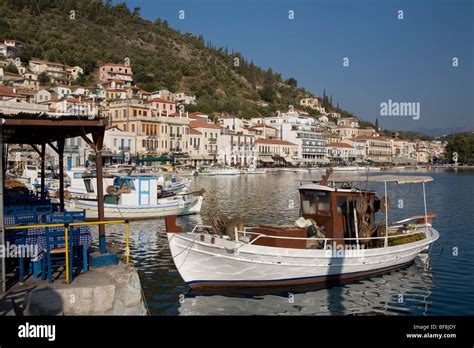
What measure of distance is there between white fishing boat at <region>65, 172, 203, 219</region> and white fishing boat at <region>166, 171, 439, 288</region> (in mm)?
13668

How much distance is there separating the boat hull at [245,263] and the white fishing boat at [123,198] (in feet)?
47.4

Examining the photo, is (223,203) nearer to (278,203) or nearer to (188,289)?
(278,203)

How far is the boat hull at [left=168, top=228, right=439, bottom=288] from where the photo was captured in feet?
44.6

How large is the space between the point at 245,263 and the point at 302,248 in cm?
190

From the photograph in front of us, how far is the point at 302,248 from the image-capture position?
1435 cm

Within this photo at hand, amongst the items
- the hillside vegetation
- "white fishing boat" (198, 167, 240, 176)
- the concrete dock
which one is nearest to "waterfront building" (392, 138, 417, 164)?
the hillside vegetation

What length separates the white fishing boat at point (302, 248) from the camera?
13680mm

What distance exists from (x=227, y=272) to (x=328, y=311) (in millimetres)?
3107

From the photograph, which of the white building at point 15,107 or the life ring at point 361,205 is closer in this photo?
the white building at point 15,107

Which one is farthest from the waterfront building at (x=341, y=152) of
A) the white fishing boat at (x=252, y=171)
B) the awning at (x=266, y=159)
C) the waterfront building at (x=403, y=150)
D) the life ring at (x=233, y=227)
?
the life ring at (x=233, y=227)

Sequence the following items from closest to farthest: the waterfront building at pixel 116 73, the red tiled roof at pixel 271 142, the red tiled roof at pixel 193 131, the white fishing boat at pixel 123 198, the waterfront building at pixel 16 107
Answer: the waterfront building at pixel 16 107, the white fishing boat at pixel 123 198, the red tiled roof at pixel 193 131, the red tiled roof at pixel 271 142, the waterfront building at pixel 116 73

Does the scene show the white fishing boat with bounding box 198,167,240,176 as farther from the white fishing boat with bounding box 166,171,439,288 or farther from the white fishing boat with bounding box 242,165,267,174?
the white fishing boat with bounding box 166,171,439,288

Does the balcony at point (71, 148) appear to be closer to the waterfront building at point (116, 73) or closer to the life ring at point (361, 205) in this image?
the waterfront building at point (116, 73)
